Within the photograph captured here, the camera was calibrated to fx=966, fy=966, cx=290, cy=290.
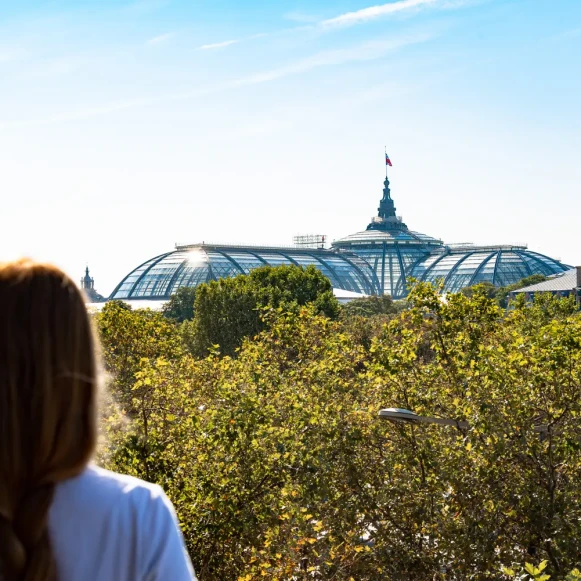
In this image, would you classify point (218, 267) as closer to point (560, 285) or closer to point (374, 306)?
point (374, 306)

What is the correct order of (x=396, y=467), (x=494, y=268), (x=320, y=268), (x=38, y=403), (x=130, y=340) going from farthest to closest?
(x=494, y=268)
(x=320, y=268)
(x=130, y=340)
(x=396, y=467)
(x=38, y=403)

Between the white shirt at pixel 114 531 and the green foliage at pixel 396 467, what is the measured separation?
1210cm

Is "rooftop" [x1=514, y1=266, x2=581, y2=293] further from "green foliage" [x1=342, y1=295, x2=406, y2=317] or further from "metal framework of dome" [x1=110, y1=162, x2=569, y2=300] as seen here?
"metal framework of dome" [x1=110, y1=162, x2=569, y2=300]

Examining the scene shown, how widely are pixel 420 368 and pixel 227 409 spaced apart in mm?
3731

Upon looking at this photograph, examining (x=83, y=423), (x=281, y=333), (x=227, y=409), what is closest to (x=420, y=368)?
(x=227, y=409)

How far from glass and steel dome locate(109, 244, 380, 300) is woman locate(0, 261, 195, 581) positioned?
166553 mm

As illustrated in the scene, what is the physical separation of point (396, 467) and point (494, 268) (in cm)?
17684

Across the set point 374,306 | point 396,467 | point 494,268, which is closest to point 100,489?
point 396,467

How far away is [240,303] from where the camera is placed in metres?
62.2

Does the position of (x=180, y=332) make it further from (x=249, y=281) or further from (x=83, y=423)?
(x=83, y=423)

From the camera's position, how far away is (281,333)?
2447 centimetres

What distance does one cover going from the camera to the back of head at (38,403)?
2.10 m

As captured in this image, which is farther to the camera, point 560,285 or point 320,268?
point 320,268

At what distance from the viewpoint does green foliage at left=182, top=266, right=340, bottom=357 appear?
61.8m
